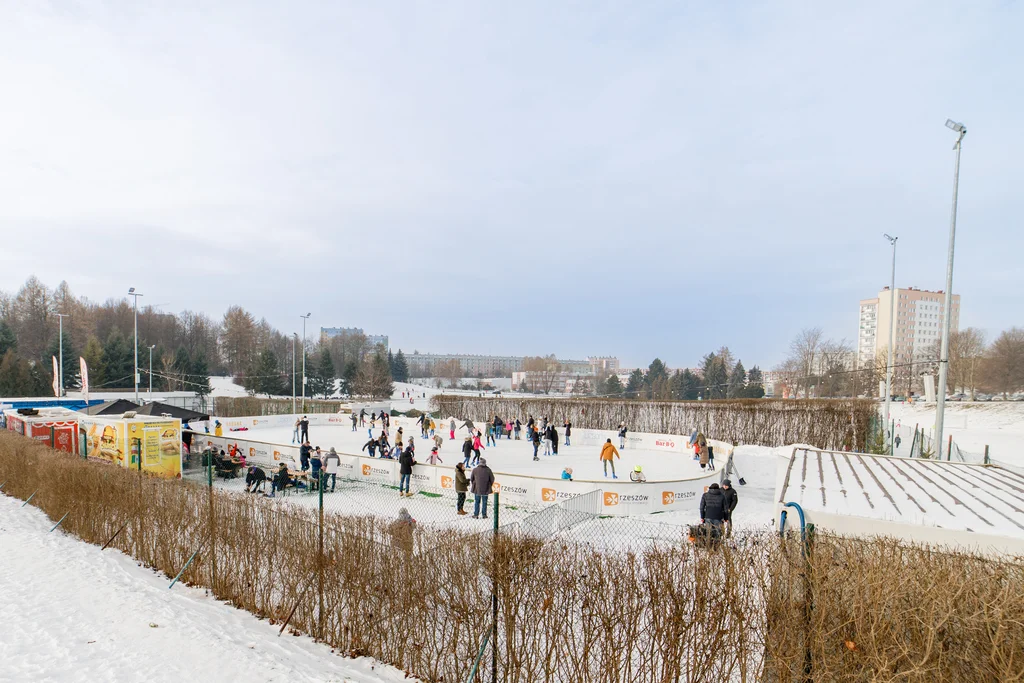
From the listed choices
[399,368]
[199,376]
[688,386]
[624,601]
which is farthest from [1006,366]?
[399,368]

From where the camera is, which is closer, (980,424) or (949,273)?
(949,273)

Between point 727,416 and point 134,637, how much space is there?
33.2 m

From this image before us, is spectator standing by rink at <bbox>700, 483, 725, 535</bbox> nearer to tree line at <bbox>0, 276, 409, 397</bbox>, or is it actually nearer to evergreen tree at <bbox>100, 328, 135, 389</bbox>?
tree line at <bbox>0, 276, 409, 397</bbox>

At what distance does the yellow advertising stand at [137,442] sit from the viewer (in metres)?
14.4

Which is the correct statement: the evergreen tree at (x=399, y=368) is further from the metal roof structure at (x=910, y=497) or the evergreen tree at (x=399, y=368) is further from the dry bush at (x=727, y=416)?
the metal roof structure at (x=910, y=497)

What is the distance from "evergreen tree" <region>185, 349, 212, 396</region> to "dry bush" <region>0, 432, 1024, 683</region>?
217 ft

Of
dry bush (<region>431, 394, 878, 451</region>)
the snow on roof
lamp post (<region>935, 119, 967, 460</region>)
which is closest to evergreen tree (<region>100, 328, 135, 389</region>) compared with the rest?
dry bush (<region>431, 394, 878, 451</region>)

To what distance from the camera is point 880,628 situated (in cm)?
Answer: 341

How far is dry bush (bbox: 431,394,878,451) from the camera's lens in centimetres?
2955

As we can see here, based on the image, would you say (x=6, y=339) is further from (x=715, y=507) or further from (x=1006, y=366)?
(x=1006, y=366)

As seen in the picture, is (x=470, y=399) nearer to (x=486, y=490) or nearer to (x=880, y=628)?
(x=486, y=490)

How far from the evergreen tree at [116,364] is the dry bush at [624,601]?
221ft

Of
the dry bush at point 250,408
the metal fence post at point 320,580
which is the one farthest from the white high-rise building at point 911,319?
the metal fence post at point 320,580

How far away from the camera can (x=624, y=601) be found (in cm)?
435
